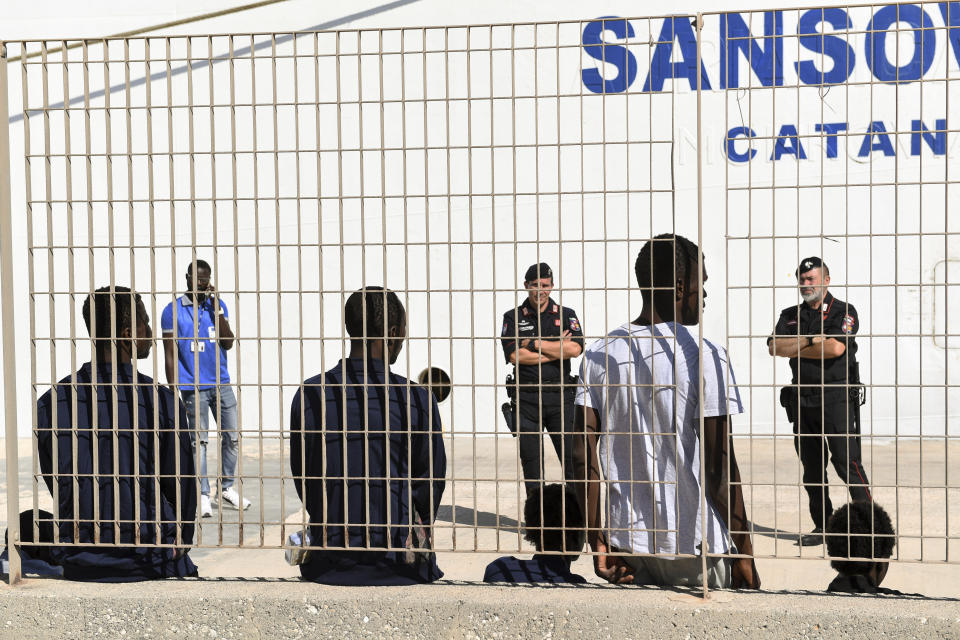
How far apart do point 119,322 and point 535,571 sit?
178 cm

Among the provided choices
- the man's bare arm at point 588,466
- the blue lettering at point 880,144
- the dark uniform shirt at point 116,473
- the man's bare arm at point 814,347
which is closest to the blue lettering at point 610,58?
the blue lettering at point 880,144

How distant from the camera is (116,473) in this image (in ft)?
12.5

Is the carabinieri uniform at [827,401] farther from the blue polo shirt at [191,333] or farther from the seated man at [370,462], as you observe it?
the blue polo shirt at [191,333]

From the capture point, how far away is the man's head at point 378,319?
3771 mm

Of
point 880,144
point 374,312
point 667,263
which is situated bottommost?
point 374,312

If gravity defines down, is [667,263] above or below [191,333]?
above

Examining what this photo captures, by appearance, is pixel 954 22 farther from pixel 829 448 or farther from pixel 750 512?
pixel 750 512

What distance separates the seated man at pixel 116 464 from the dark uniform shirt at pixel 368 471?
1.46 ft

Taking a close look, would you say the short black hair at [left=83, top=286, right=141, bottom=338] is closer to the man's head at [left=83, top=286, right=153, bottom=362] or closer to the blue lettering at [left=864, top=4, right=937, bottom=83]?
the man's head at [left=83, top=286, right=153, bottom=362]

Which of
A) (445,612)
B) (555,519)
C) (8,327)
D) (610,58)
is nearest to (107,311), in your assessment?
(8,327)

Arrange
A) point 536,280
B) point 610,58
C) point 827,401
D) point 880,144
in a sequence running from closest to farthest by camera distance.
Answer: point 827,401 → point 536,280 → point 880,144 → point 610,58

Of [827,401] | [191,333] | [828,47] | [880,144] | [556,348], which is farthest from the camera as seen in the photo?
[880,144]

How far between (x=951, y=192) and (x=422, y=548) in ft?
27.8

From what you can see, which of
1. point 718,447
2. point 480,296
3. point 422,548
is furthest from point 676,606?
point 480,296
